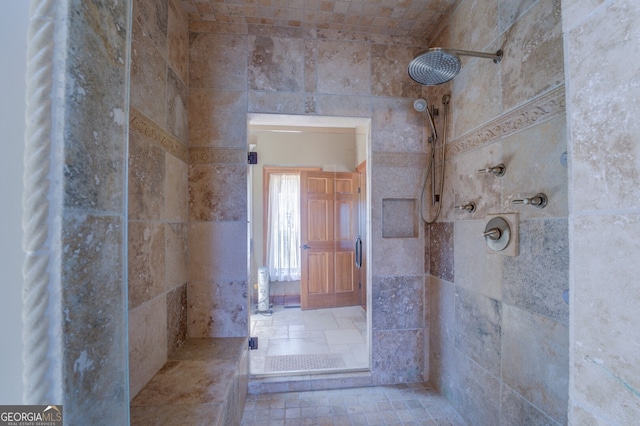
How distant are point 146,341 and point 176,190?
82 centimetres

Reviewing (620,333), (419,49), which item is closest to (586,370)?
(620,333)

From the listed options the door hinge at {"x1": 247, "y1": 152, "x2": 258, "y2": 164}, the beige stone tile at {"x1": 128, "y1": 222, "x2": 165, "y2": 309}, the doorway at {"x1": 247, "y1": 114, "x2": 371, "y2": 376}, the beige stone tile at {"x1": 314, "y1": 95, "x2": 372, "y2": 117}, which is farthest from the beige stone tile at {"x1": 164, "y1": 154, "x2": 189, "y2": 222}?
the doorway at {"x1": 247, "y1": 114, "x2": 371, "y2": 376}

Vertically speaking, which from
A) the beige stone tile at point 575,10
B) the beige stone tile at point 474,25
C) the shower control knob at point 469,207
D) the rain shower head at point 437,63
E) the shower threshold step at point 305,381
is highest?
the beige stone tile at point 474,25

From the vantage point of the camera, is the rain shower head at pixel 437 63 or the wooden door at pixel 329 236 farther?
the wooden door at pixel 329 236

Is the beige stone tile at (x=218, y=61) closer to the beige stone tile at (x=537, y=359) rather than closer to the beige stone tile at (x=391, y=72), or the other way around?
the beige stone tile at (x=391, y=72)

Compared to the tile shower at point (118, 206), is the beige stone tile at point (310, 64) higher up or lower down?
higher up

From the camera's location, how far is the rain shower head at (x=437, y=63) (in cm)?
131

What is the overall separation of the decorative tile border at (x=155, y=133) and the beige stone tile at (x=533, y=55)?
176 centimetres

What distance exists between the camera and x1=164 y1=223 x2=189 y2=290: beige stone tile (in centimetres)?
148

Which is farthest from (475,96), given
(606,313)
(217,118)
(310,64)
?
(217,118)

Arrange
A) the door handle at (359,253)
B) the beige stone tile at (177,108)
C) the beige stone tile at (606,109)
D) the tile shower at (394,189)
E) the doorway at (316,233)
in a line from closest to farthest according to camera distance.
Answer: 1. the beige stone tile at (606,109)
2. the tile shower at (394,189)
3. the beige stone tile at (177,108)
4. the door handle at (359,253)
5. the doorway at (316,233)

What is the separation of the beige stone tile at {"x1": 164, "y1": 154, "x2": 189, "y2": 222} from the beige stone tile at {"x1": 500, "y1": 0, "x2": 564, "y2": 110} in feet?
5.97

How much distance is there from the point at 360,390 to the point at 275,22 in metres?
2.64

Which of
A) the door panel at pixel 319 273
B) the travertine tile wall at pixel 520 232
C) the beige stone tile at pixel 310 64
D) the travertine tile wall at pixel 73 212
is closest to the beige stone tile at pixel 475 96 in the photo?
the travertine tile wall at pixel 520 232
